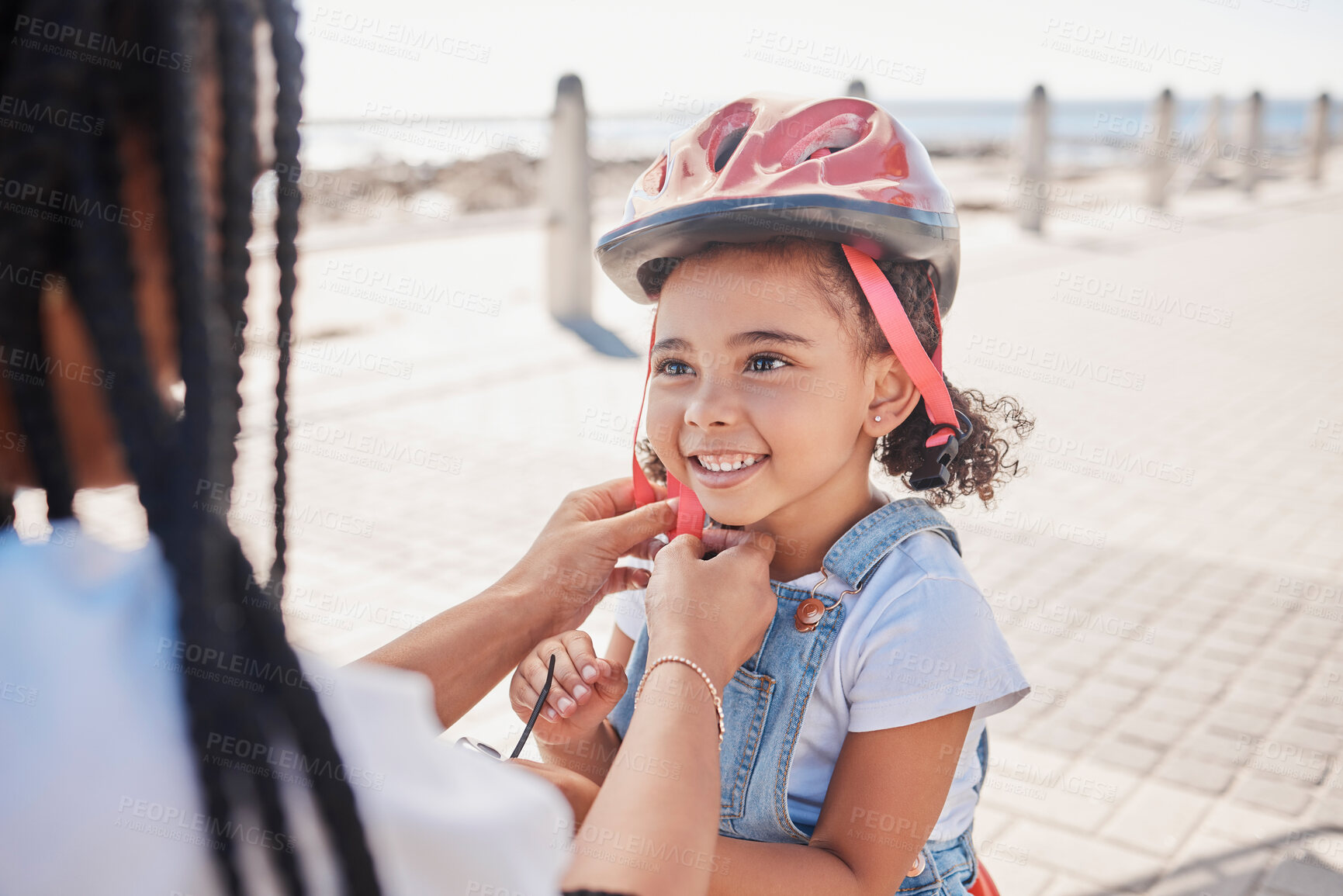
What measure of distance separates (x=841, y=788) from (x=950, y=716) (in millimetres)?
233

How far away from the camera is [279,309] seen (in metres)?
1.09

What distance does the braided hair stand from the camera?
83 cm

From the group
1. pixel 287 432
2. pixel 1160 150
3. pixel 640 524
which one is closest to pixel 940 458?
pixel 640 524

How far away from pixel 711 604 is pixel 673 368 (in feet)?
1.98

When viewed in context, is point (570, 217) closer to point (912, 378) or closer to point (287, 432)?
point (912, 378)

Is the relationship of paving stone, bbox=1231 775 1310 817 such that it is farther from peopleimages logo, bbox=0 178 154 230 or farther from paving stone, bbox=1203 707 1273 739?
peopleimages logo, bbox=0 178 154 230

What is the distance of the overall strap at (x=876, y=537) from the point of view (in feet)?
6.86

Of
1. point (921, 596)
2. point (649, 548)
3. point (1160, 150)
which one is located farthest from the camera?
point (1160, 150)

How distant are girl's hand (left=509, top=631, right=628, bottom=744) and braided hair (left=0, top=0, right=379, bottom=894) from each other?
1177 mm

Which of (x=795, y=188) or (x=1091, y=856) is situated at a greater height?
(x=795, y=188)

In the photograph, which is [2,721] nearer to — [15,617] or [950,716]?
[15,617]

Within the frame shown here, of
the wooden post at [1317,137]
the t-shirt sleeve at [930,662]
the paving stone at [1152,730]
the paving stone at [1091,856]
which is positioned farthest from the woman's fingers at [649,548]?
the wooden post at [1317,137]

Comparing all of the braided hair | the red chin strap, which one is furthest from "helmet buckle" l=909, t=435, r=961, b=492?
the braided hair

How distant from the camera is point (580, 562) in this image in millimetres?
2352
